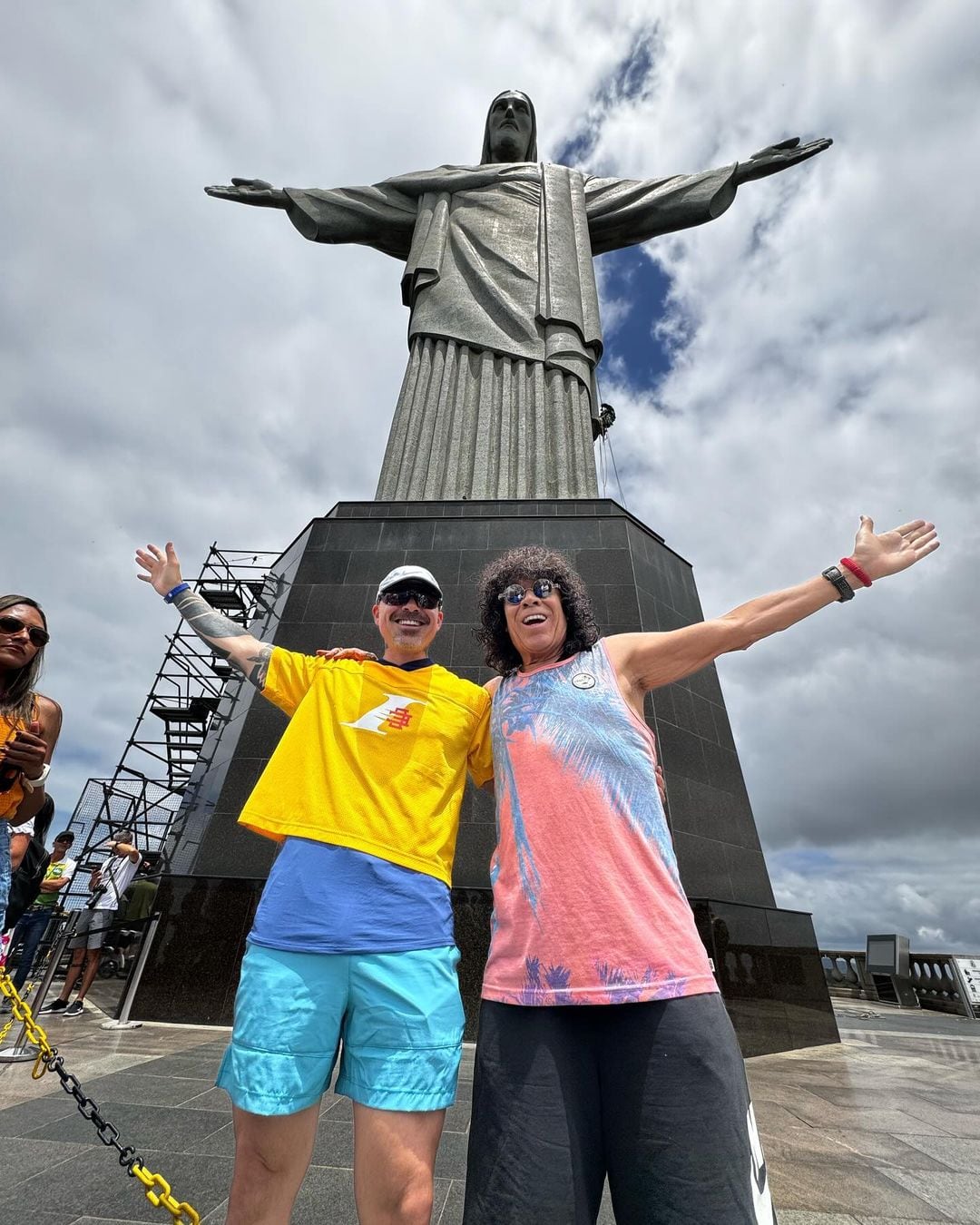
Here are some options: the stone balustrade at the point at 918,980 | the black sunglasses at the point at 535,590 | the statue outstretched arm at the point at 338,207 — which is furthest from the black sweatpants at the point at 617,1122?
the statue outstretched arm at the point at 338,207

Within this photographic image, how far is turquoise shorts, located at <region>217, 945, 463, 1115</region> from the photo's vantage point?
1.63 m

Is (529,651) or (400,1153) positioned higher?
(529,651)

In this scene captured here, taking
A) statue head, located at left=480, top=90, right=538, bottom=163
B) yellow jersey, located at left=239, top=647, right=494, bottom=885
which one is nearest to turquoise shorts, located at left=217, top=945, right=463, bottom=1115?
yellow jersey, located at left=239, top=647, right=494, bottom=885

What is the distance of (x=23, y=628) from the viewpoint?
2.54 metres

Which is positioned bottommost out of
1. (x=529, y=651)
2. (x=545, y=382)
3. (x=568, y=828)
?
(x=568, y=828)

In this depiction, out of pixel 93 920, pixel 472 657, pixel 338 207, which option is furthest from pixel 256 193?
pixel 93 920

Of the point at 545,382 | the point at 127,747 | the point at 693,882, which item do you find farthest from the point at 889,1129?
the point at 127,747

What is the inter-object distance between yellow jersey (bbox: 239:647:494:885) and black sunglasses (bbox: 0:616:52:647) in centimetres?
97

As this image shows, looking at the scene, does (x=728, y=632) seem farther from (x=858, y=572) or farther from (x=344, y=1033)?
(x=344, y=1033)

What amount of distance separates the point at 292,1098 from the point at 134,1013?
216 inches

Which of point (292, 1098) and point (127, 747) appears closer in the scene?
point (292, 1098)

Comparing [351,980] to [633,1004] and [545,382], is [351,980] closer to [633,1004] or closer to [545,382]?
[633,1004]

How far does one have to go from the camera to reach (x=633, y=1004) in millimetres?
1517

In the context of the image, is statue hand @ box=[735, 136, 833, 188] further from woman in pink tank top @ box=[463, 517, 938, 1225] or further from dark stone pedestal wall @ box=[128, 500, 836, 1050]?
woman in pink tank top @ box=[463, 517, 938, 1225]
